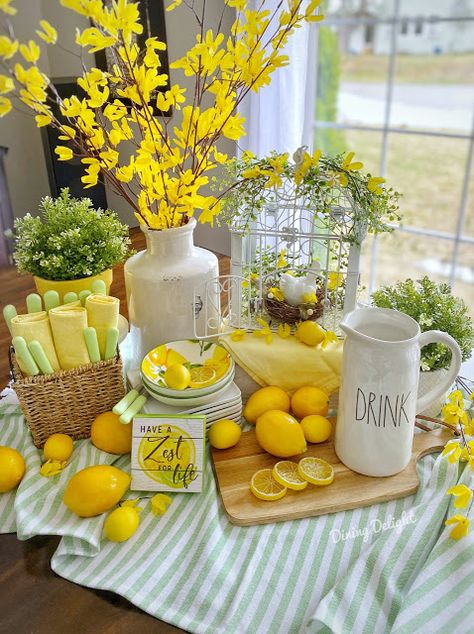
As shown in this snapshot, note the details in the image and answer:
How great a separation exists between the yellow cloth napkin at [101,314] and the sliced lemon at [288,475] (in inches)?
13.0

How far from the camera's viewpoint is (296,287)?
100 cm

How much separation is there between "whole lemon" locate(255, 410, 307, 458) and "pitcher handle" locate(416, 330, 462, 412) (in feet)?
0.62

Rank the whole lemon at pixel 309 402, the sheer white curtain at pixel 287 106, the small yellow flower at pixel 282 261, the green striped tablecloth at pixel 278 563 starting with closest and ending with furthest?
the green striped tablecloth at pixel 278 563
the whole lemon at pixel 309 402
the small yellow flower at pixel 282 261
the sheer white curtain at pixel 287 106

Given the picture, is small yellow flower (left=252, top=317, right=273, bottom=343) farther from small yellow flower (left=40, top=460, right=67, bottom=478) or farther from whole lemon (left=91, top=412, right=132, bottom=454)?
small yellow flower (left=40, top=460, right=67, bottom=478)

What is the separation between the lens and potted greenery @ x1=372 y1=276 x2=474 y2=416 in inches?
36.7

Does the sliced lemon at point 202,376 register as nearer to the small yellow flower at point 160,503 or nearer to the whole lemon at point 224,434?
the whole lemon at point 224,434

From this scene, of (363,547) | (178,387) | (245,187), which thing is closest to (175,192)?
(245,187)

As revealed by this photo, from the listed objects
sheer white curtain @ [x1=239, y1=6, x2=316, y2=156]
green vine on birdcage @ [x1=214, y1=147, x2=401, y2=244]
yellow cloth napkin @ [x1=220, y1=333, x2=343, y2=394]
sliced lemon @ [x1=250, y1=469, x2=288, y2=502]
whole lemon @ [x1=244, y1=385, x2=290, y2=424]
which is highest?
sheer white curtain @ [x1=239, y1=6, x2=316, y2=156]

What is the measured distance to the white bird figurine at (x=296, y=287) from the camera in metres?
1.00

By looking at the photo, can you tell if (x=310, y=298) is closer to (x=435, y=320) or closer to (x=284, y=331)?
(x=284, y=331)

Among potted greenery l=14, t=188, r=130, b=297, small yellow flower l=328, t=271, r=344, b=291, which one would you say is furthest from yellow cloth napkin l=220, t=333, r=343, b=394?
potted greenery l=14, t=188, r=130, b=297

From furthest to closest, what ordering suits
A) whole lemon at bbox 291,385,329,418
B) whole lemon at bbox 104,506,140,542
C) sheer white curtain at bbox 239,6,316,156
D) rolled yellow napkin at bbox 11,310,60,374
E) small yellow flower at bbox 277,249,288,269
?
sheer white curtain at bbox 239,6,316,156
small yellow flower at bbox 277,249,288,269
whole lemon at bbox 291,385,329,418
rolled yellow napkin at bbox 11,310,60,374
whole lemon at bbox 104,506,140,542

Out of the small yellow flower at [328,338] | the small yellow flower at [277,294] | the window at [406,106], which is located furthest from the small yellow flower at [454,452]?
the window at [406,106]

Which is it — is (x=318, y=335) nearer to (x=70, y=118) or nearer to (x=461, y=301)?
(x=461, y=301)
